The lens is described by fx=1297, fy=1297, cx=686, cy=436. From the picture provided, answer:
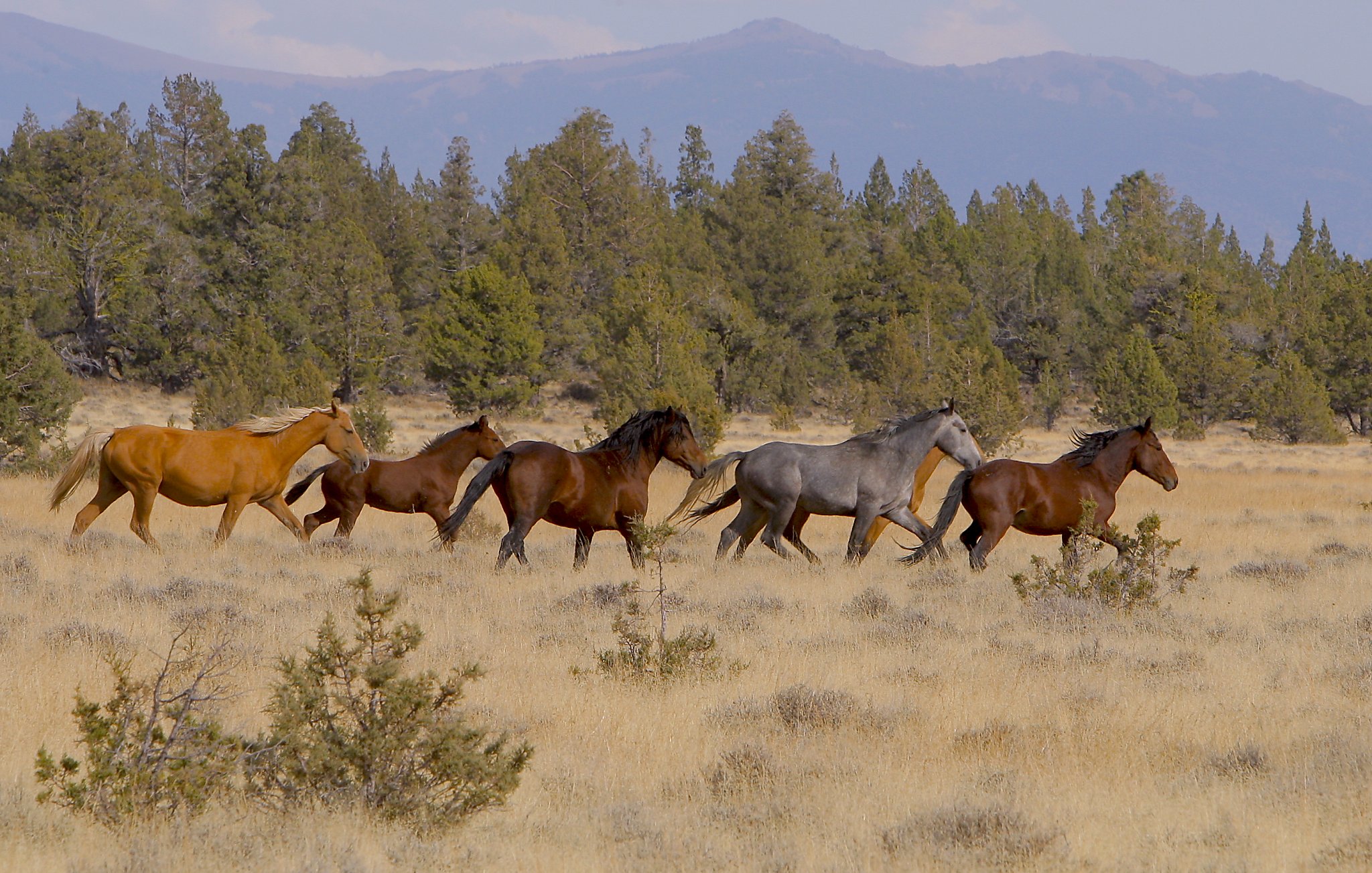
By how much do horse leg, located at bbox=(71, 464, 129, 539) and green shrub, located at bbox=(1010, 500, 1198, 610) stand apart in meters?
8.09

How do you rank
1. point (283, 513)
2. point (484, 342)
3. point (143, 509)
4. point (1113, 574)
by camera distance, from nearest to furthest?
point (1113, 574) < point (143, 509) < point (283, 513) < point (484, 342)

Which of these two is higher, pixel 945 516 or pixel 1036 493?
pixel 1036 493

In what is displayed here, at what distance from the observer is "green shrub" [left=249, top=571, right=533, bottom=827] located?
4766 millimetres

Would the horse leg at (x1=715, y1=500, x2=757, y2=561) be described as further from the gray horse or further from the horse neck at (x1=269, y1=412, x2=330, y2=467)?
the horse neck at (x1=269, y1=412, x2=330, y2=467)

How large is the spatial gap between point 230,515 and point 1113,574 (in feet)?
25.6

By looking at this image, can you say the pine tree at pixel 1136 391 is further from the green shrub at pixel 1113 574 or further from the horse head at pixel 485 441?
the green shrub at pixel 1113 574

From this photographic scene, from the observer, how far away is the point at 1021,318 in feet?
184

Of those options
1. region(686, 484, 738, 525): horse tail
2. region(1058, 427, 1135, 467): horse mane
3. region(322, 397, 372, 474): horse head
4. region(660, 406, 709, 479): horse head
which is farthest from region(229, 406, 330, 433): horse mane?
region(1058, 427, 1135, 467): horse mane

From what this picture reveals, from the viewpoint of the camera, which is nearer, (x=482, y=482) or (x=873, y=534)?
(x=482, y=482)

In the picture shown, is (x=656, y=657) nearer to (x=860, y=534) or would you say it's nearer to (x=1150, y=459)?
(x=860, y=534)

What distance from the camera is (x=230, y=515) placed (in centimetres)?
1205

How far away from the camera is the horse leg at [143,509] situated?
1177 cm

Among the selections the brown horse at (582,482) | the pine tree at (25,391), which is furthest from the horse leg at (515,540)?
the pine tree at (25,391)

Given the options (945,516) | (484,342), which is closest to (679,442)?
(945,516)
